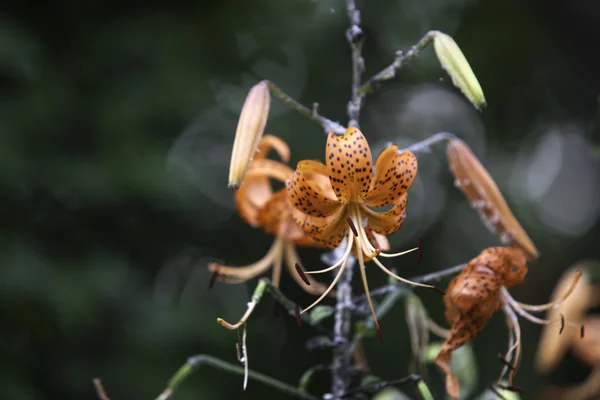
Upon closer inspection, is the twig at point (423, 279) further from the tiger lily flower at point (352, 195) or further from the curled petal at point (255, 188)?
the curled petal at point (255, 188)

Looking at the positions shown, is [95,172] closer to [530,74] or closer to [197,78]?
[197,78]

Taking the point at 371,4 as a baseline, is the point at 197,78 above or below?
below

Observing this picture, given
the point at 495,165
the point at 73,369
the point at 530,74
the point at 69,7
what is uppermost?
the point at 69,7

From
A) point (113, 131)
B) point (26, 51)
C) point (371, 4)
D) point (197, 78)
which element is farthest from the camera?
point (371, 4)

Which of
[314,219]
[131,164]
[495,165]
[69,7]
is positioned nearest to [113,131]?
[131,164]

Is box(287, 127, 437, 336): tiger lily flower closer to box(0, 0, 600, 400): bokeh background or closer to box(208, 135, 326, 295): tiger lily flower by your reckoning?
box(208, 135, 326, 295): tiger lily flower

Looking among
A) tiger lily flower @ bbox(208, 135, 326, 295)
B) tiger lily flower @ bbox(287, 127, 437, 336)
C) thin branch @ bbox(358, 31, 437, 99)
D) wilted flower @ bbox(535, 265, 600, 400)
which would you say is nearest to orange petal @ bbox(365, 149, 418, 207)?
tiger lily flower @ bbox(287, 127, 437, 336)

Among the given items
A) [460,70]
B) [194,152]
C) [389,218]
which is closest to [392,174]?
[389,218]

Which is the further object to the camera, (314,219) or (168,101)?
(168,101)

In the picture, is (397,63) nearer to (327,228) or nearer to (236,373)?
(327,228)
